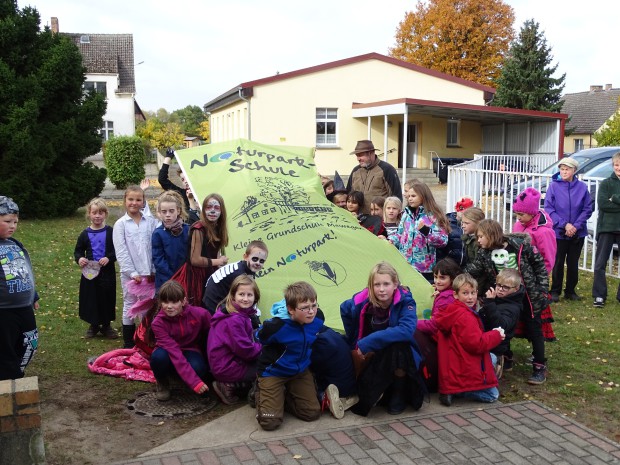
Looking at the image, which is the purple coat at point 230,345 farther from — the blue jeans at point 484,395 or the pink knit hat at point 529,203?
the pink knit hat at point 529,203

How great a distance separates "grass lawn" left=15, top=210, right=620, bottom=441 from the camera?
17.4 ft

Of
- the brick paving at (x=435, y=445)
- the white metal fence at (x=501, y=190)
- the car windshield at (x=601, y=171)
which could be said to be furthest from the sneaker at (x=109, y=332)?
the car windshield at (x=601, y=171)

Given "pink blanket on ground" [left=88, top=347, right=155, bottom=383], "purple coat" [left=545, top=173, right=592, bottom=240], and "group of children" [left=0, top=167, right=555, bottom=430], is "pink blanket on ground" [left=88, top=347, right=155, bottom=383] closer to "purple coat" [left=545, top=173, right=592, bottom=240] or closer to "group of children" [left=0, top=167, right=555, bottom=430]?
"group of children" [left=0, top=167, right=555, bottom=430]

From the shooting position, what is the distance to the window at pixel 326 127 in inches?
1149

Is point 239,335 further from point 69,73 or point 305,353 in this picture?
point 69,73

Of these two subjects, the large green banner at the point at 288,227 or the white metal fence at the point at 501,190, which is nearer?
the large green banner at the point at 288,227

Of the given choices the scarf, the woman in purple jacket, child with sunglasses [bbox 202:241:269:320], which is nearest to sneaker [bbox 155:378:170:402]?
child with sunglasses [bbox 202:241:269:320]

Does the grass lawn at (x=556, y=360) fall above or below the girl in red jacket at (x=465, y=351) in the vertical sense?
below

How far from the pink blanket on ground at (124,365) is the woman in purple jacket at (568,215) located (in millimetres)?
5576

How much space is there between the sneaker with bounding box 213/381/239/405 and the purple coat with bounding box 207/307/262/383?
0.08 metres

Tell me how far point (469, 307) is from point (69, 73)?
1517cm

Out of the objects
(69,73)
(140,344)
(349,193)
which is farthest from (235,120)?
(140,344)

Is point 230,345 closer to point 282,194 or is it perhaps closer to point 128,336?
point 128,336

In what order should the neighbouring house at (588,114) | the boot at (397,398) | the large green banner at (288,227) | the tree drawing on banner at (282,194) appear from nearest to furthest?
the boot at (397,398), the large green banner at (288,227), the tree drawing on banner at (282,194), the neighbouring house at (588,114)
